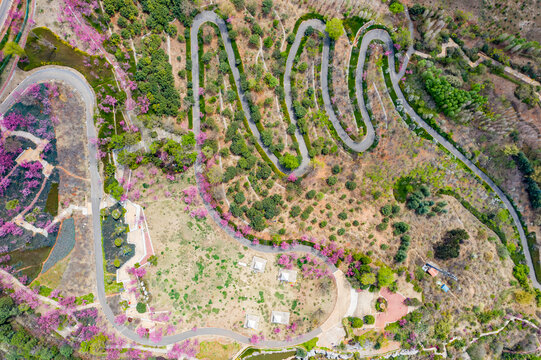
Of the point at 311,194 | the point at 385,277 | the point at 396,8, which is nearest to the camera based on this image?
the point at 385,277

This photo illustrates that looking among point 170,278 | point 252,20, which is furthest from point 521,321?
point 252,20

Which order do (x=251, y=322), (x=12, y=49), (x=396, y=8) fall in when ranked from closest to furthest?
(x=12, y=49) < (x=251, y=322) < (x=396, y=8)

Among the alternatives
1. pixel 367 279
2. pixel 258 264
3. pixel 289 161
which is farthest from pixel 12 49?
pixel 367 279

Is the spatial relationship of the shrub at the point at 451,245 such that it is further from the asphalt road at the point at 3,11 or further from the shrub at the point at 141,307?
the asphalt road at the point at 3,11

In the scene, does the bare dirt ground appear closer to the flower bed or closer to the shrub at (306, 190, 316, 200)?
the flower bed

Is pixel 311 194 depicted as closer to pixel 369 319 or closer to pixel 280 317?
pixel 280 317
